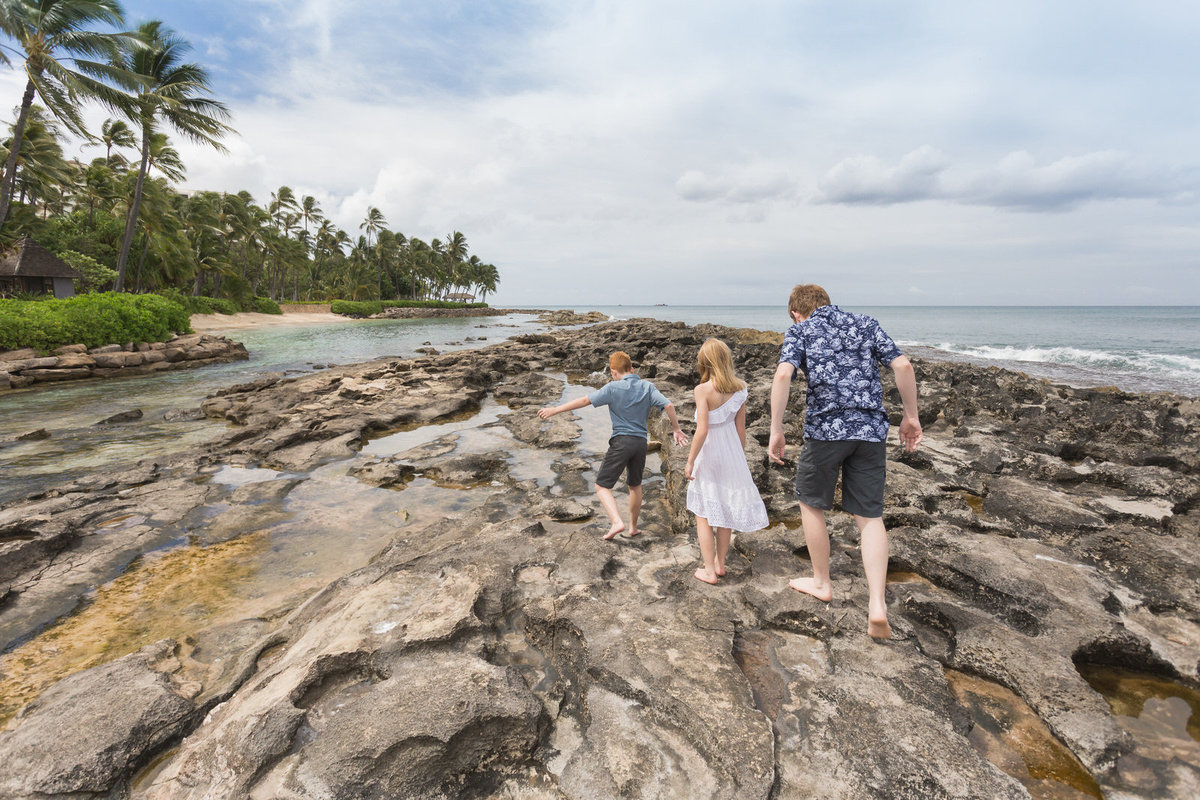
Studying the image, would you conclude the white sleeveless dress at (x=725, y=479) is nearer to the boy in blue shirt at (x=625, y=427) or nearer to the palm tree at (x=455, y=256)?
the boy in blue shirt at (x=625, y=427)

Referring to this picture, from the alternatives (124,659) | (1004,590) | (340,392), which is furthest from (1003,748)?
(340,392)

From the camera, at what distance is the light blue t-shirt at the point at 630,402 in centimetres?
494

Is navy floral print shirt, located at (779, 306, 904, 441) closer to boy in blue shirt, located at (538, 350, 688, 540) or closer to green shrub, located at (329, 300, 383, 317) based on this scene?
boy in blue shirt, located at (538, 350, 688, 540)

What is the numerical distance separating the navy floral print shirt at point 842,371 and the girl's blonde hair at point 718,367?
47 cm

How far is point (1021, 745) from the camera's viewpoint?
2547 mm

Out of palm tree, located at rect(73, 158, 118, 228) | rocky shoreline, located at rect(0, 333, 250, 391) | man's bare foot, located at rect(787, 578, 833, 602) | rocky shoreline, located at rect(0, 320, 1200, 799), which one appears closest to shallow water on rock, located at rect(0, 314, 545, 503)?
rocky shoreline, located at rect(0, 333, 250, 391)

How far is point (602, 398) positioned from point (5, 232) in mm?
47188

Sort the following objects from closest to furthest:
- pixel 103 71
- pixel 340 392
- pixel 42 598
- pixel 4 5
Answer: pixel 42 598 < pixel 340 392 < pixel 4 5 < pixel 103 71

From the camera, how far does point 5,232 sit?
31906mm

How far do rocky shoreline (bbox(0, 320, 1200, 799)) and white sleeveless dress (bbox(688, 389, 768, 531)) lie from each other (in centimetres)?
50

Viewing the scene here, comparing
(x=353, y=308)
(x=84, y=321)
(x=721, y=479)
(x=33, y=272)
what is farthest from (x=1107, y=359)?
(x=353, y=308)

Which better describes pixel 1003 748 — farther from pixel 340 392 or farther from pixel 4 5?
pixel 4 5

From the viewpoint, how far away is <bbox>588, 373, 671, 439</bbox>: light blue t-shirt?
4.94 metres

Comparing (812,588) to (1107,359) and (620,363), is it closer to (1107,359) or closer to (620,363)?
(620,363)
